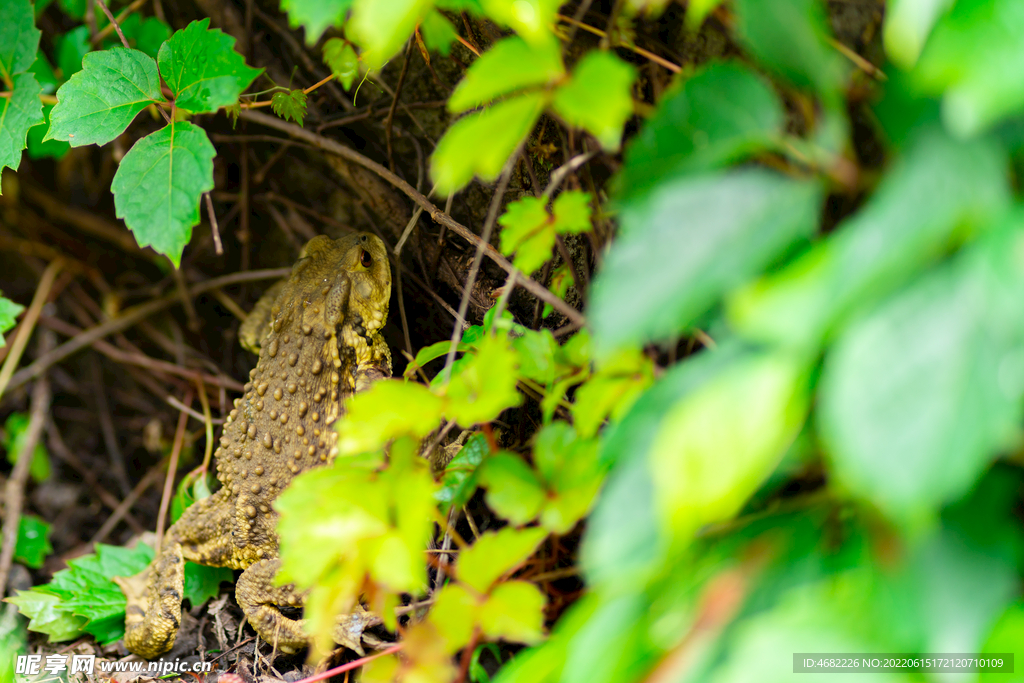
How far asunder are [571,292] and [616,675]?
1160 mm

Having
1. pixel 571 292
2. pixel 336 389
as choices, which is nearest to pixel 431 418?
pixel 571 292

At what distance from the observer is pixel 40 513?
2809 mm

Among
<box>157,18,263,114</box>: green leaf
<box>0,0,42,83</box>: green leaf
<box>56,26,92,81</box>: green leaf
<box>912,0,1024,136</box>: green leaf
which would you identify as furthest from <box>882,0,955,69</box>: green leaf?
<box>56,26,92,81</box>: green leaf

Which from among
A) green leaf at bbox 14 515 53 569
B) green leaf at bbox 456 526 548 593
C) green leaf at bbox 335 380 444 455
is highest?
→ green leaf at bbox 335 380 444 455

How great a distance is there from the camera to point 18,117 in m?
1.76

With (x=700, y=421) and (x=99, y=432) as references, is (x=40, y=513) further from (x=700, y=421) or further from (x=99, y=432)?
(x=700, y=421)

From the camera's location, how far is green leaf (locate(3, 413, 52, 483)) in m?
2.87

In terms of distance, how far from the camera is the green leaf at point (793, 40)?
694mm

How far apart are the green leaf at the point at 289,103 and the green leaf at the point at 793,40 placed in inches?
62.3

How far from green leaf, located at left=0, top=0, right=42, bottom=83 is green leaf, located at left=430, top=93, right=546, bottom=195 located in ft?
6.01

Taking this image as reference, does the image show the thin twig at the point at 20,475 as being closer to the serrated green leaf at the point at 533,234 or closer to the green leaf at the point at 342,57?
the green leaf at the point at 342,57

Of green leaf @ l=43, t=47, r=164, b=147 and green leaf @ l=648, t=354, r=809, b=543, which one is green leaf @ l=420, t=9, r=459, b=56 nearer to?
green leaf @ l=43, t=47, r=164, b=147

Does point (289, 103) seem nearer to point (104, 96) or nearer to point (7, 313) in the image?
point (104, 96)

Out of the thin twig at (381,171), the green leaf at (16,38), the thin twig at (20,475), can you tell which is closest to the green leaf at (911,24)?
the thin twig at (381,171)
